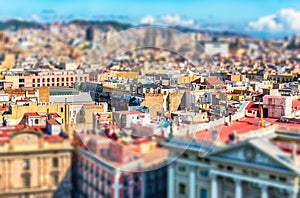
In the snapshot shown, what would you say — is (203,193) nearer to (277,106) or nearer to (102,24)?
(277,106)

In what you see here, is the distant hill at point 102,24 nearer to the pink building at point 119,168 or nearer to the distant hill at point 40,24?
the distant hill at point 40,24

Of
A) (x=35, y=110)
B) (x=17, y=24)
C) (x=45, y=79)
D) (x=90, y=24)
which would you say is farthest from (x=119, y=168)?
(x=17, y=24)

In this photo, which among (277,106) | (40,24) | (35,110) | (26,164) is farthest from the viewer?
(40,24)

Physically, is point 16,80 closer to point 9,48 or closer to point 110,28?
point 9,48

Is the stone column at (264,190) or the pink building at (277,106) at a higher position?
the pink building at (277,106)

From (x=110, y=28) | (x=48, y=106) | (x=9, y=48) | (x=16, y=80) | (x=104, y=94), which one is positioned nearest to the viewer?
(x=48, y=106)

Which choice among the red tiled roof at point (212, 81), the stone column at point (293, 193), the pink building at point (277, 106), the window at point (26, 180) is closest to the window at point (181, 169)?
the stone column at point (293, 193)

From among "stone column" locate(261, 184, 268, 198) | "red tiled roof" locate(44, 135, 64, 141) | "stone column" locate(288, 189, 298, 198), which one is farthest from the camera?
"red tiled roof" locate(44, 135, 64, 141)

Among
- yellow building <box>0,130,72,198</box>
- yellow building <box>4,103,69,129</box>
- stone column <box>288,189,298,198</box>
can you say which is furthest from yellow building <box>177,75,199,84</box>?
stone column <box>288,189,298,198</box>

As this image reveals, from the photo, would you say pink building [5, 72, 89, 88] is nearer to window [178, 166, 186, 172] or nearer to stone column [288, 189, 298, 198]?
window [178, 166, 186, 172]

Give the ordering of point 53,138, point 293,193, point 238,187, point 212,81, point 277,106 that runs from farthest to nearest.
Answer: point 212,81 < point 277,106 < point 53,138 < point 238,187 < point 293,193

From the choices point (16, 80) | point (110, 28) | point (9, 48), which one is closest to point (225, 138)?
point (16, 80)
